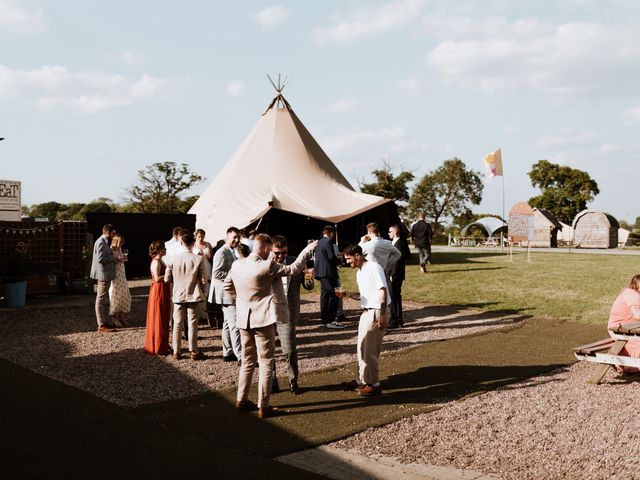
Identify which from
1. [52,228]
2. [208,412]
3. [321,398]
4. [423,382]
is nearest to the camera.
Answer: [208,412]

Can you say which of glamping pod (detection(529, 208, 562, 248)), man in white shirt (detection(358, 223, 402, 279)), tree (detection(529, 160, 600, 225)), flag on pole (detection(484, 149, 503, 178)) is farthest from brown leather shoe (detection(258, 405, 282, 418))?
tree (detection(529, 160, 600, 225))

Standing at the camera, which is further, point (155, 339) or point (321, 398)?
point (155, 339)

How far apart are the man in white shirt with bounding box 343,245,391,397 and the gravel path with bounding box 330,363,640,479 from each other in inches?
33.9

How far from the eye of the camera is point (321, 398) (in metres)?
6.14

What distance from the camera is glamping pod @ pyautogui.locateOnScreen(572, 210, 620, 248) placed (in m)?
41.1

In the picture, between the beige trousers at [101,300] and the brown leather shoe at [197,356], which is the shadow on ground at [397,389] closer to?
the brown leather shoe at [197,356]

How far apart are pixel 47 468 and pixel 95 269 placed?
19.8 feet

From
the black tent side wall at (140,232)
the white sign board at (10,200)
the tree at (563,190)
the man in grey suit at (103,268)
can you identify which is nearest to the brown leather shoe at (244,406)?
the man in grey suit at (103,268)

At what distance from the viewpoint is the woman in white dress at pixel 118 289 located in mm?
10023

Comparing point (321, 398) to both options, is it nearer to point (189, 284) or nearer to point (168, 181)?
point (189, 284)

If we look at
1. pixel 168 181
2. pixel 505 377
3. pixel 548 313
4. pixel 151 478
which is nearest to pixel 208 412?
pixel 151 478

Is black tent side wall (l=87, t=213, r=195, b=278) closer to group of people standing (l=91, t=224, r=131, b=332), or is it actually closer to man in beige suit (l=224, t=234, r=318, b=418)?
group of people standing (l=91, t=224, r=131, b=332)

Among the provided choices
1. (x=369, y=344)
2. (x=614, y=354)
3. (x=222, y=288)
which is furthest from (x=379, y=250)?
(x=614, y=354)

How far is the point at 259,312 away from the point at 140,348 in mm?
3910
